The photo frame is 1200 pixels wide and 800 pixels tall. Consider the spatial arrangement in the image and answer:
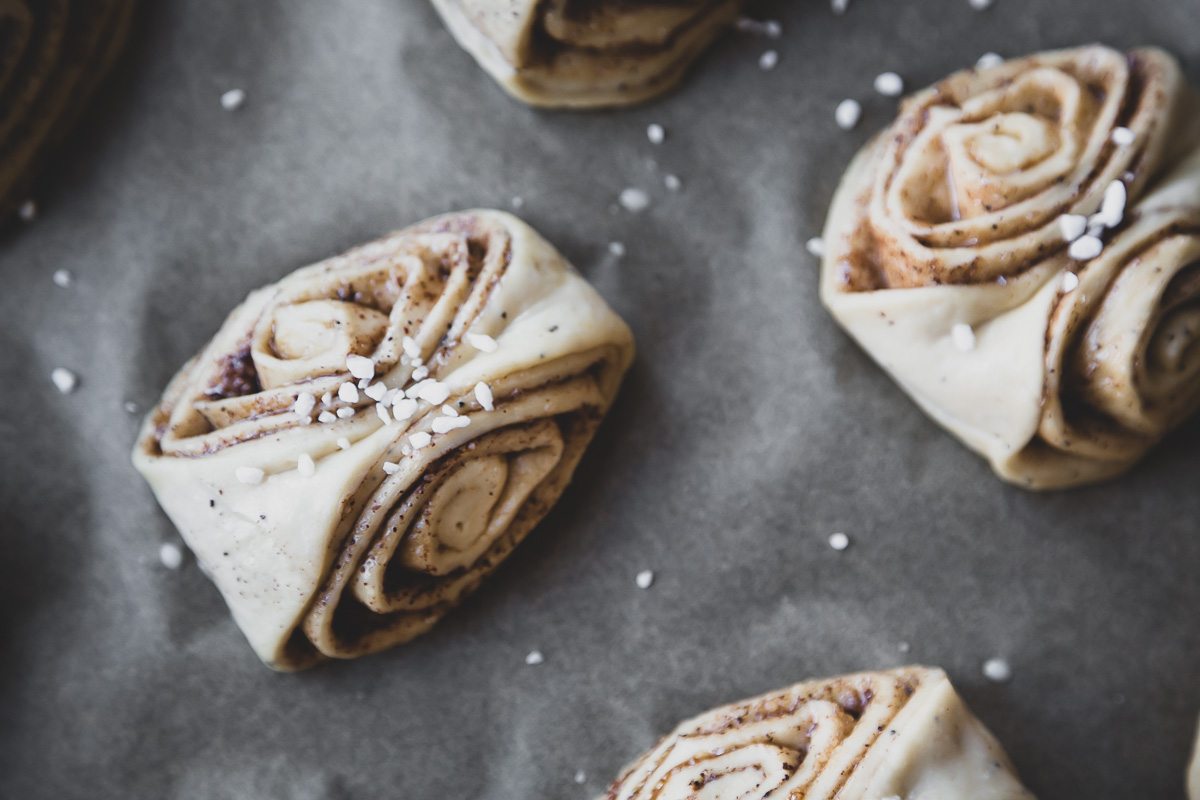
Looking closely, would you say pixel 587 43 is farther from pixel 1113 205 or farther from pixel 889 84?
pixel 1113 205

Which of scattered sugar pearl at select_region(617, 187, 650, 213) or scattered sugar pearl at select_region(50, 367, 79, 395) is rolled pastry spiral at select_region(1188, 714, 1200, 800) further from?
scattered sugar pearl at select_region(50, 367, 79, 395)

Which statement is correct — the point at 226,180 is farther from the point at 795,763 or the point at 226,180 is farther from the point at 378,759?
the point at 795,763

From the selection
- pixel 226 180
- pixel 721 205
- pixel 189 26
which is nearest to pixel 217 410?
pixel 226 180

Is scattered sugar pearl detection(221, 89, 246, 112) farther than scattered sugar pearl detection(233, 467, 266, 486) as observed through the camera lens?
Yes

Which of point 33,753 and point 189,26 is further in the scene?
point 189,26

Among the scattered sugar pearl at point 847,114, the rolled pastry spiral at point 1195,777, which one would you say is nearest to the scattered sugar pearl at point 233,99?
the scattered sugar pearl at point 847,114

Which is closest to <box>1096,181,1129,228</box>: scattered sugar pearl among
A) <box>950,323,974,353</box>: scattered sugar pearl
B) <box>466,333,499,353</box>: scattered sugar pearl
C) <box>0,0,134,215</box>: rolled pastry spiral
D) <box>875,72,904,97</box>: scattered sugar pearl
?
<box>950,323,974,353</box>: scattered sugar pearl

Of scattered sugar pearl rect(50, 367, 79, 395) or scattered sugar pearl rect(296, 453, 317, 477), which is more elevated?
scattered sugar pearl rect(296, 453, 317, 477)
